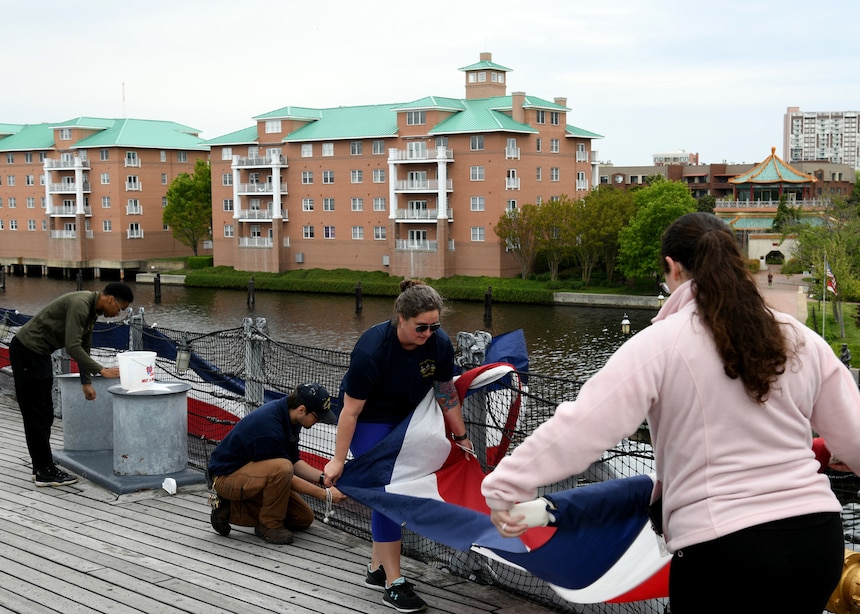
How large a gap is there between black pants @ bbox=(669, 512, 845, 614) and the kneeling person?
4371mm

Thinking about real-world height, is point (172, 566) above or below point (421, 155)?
below

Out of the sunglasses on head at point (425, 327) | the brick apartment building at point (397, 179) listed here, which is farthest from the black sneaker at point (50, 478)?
the brick apartment building at point (397, 179)

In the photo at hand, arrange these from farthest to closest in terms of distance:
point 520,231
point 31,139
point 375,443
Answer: point 31,139 < point 520,231 < point 375,443

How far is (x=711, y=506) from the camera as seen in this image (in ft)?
10.2

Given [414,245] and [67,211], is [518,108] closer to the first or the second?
[414,245]

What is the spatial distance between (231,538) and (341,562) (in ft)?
3.36

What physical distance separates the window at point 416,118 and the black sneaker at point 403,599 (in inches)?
2670

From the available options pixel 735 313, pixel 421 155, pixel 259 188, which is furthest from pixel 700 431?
pixel 259 188

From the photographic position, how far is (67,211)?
94.6 meters

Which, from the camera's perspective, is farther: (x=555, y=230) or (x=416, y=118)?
(x=416, y=118)

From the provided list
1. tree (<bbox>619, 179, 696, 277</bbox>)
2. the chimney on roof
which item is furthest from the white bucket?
the chimney on roof

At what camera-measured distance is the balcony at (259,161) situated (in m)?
78.6

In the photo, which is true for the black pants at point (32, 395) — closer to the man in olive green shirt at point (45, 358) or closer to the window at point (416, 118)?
the man in olive green shirt at point (45, 358)

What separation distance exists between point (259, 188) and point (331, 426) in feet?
238
